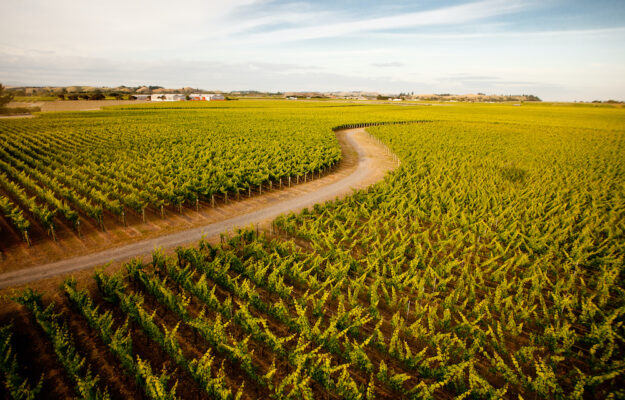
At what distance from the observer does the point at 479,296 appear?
11.2 metres

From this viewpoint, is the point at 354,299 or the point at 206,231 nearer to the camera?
the point at 354,299

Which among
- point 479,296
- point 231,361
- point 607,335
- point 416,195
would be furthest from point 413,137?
point 231,361

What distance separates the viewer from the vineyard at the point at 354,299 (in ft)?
23.7

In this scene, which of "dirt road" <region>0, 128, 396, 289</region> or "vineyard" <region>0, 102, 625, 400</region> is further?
"dirt road" <region>0, 128, 396, 289</region>

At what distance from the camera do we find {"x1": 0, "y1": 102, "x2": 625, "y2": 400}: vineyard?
23.7ft

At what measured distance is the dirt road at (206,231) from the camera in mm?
11930

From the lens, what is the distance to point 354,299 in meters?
9.58

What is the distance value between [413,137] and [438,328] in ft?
127

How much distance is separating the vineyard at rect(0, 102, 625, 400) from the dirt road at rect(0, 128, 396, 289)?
1.59 meters

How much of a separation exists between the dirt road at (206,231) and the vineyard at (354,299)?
1.59m

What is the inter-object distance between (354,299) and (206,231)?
10.1 m

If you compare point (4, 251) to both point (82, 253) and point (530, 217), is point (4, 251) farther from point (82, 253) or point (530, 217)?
point (530, 217)

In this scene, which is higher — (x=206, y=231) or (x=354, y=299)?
(x=354, y=299)

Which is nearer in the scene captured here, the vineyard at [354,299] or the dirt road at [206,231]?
the vineyard at [354,299]
